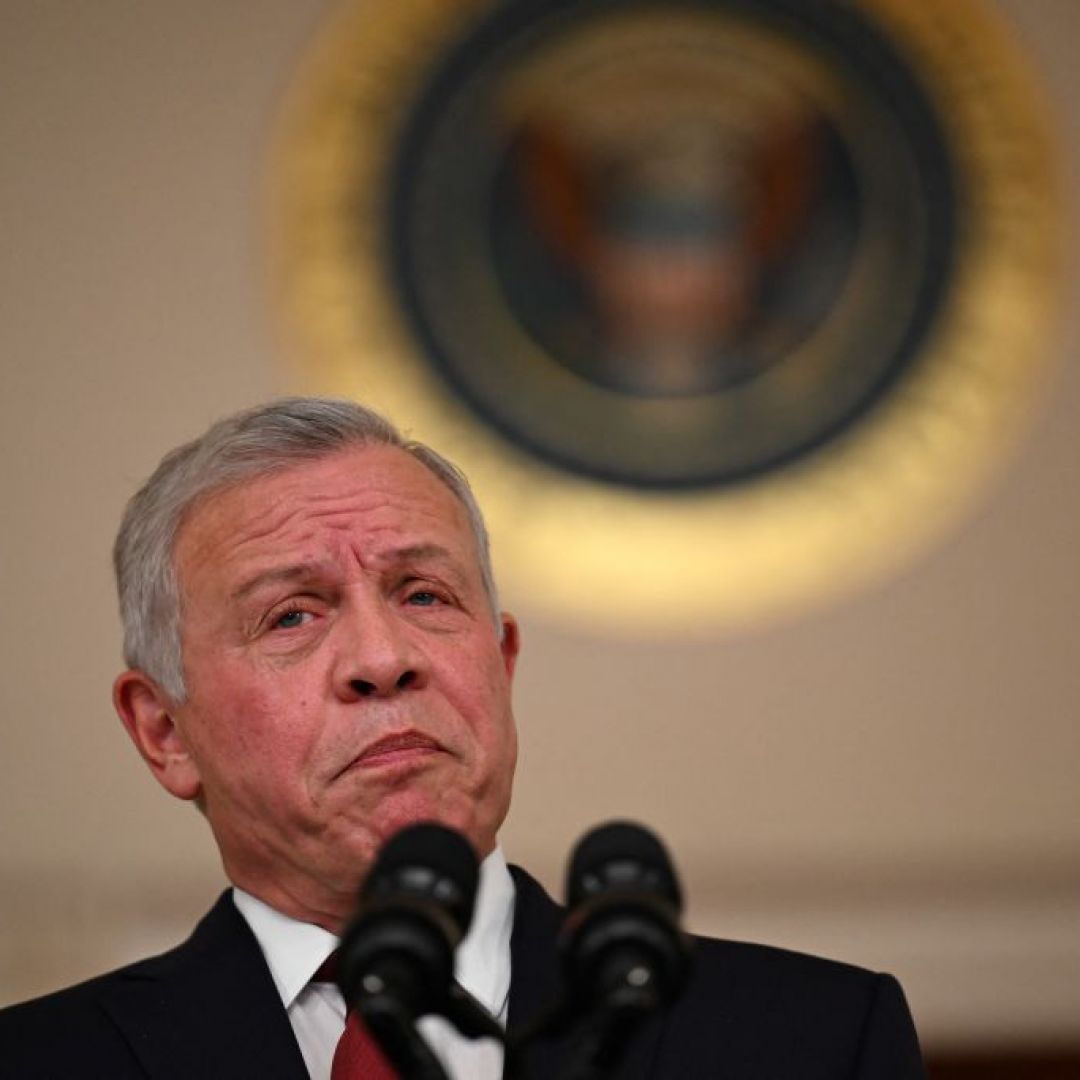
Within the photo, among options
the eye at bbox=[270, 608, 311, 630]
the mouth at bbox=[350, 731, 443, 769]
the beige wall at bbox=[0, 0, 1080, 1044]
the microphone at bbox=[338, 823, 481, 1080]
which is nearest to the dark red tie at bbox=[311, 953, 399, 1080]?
the mouth at bbox=[350, 731, 443, 769]

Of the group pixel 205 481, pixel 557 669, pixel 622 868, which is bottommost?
pixel 622 868

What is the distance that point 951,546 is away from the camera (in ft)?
17.7

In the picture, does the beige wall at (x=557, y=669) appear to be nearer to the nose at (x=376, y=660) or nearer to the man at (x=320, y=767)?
the man at (x=320, y=767)

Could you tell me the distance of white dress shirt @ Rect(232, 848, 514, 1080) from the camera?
218 cm

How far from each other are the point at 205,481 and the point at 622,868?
42.1 inches

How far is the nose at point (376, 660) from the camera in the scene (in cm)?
219

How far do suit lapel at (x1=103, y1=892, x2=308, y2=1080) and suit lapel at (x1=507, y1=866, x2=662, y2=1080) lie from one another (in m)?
0.24

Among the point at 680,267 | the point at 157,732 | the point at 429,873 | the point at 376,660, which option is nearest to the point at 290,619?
the point at 376,660

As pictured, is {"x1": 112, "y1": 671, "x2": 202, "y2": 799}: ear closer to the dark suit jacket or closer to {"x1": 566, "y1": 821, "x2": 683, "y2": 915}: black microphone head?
the dark suit jacket

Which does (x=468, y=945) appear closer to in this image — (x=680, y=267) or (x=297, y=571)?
(x=297, y=571)

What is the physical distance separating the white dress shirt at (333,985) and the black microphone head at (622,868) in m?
0.66

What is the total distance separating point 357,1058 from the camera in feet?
6.73

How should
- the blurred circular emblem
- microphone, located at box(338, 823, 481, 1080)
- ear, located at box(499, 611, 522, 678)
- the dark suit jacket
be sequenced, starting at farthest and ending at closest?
1. the blurred circular emblem
2. ear, located at box(499, 611, 522, 678)
3. the dark suit jacket
4. microphone, located at box(338, 823, 481, 1080)

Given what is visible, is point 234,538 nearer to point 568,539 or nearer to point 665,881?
point 665,881
